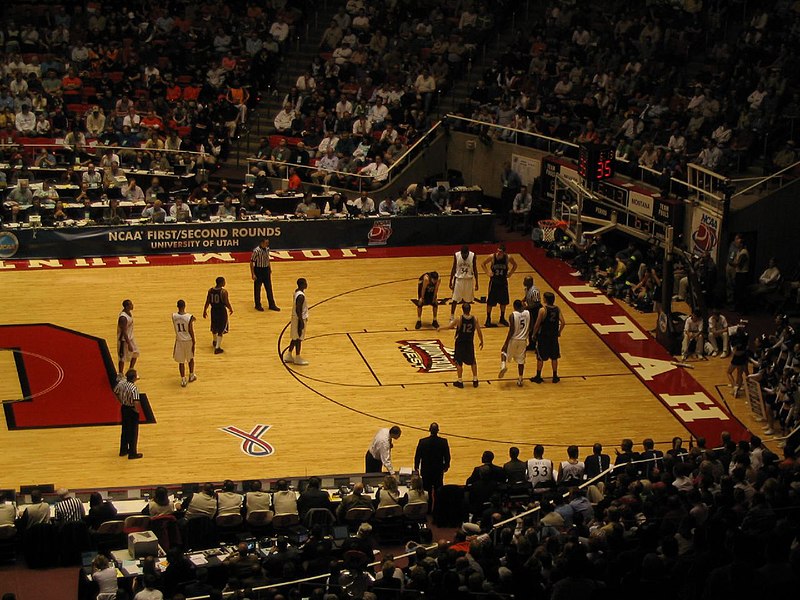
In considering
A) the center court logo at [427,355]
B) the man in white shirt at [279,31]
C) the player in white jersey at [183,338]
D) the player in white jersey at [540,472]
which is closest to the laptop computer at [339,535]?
the player in white jersey at [540,472]

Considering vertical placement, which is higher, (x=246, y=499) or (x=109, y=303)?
(x=109, y=303)

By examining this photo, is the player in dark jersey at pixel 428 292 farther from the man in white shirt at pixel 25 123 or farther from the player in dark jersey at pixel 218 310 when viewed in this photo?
the man in white shirt at pixel 25 123

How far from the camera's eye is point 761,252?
3020 centimetres

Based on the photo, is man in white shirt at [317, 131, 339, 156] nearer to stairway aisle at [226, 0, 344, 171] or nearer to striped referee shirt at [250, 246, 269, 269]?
stairway aisle at [226, 0, 344, 171]

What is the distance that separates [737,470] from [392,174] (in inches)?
790

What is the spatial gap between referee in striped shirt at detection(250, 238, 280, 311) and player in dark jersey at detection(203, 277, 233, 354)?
207 centimetres

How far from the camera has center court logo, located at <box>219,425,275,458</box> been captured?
73.7 feet

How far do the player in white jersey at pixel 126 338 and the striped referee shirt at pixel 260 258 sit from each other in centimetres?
424

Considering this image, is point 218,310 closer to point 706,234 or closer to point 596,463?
point 596,463

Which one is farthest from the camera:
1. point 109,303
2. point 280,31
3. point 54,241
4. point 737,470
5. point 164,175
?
point 280,31

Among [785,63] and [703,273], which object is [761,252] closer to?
[703,273]

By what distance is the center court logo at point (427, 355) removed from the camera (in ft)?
86.2

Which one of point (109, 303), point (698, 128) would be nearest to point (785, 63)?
point (698, 128)

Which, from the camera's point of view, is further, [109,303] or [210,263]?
[210,263]
